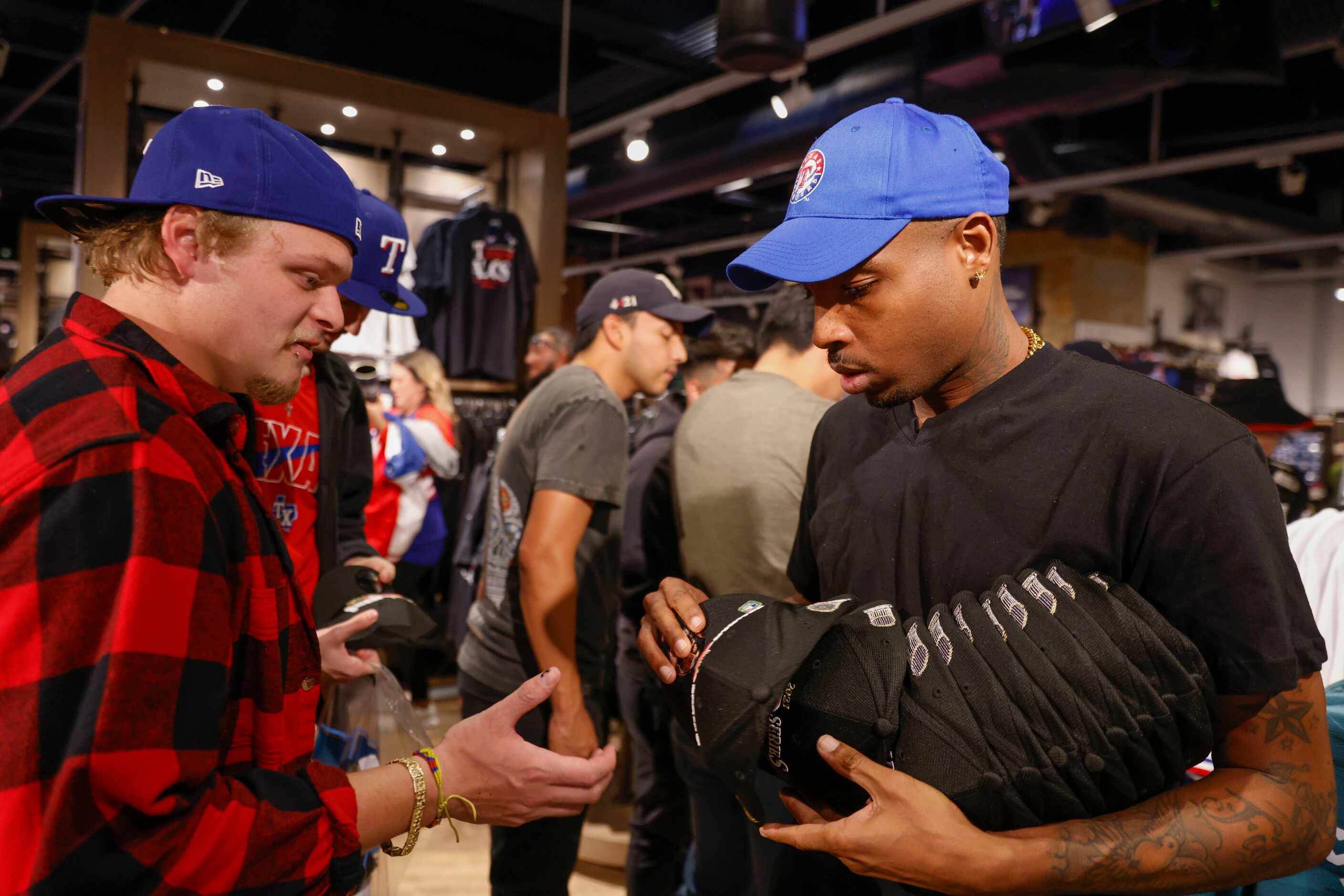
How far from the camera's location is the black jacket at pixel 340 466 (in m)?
2.24

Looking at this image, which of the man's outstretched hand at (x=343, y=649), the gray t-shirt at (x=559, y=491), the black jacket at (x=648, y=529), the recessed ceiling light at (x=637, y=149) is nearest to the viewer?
the man's outstretched hand at (x=343, y=649)

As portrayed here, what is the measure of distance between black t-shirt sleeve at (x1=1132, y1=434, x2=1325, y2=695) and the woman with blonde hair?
3.67m

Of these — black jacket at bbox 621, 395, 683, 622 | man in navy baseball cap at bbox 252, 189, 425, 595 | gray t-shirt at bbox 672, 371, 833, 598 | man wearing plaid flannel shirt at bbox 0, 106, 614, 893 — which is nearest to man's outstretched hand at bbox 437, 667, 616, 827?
man wearing plaid flannel shirt at bbox 0, 106, 614, 893

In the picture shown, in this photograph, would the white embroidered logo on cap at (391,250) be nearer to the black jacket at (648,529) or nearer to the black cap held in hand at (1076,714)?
the black jacket at (648,529)

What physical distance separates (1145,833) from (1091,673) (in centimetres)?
22

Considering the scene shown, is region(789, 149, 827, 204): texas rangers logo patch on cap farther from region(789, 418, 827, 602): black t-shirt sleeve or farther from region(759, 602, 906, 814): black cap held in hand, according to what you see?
region(759, 602, 906, 814): black cap held in hand

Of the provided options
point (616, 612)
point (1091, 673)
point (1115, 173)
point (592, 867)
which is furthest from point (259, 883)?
point (1115, 173)

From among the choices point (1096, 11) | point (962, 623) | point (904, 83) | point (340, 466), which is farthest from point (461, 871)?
point (904, 83)

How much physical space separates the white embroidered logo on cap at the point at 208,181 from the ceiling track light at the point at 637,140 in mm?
5122

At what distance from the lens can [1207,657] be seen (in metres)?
0.99

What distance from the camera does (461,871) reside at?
3566 millimetres

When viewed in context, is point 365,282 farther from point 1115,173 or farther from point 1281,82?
point 1115,173

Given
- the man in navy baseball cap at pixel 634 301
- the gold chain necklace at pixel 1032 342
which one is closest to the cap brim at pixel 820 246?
the gold chain necklace at pixel 1032 342

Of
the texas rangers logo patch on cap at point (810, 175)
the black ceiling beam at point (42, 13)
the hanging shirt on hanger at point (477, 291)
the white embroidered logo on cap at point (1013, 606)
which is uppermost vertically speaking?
the black ceiling beam at point (42, 13)
